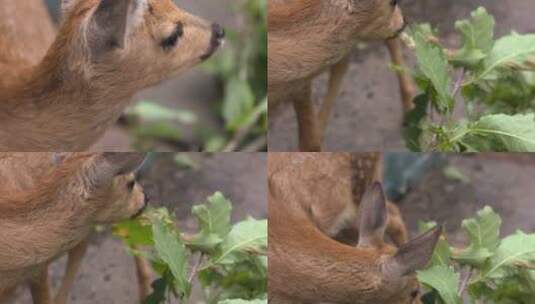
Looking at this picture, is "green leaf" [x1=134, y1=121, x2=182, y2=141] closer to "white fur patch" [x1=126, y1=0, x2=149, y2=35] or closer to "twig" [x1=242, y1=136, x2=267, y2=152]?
"twig" [x1=242, y1=136, x2=267, y2=152]

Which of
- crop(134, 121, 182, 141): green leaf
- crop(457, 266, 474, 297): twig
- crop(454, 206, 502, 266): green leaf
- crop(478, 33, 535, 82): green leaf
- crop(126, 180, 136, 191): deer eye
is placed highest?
crop(478, 33, 535, 82): green leaf

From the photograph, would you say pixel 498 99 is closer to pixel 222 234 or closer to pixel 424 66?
pixel 424 66

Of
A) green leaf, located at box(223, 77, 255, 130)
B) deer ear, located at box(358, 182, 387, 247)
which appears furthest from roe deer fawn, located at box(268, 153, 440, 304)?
green leaf, located at box(223, 77, 255, 130)

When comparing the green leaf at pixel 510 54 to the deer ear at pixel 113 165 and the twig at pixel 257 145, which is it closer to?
the twig at pixel 257 145

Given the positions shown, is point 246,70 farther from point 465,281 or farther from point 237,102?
point 465,281

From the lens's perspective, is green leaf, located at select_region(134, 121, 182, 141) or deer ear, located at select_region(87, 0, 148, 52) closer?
deer ear, located at select_region(87, 0, 148, 52)

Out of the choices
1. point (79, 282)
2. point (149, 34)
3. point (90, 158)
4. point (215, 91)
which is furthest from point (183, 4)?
point (215, 91)
